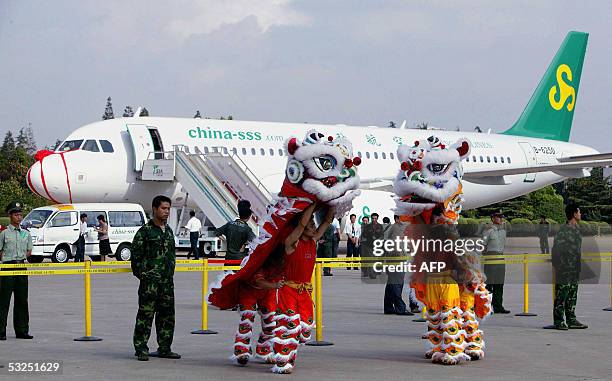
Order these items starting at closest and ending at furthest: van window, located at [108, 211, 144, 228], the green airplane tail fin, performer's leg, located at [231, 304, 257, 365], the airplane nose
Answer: performer's leg, located at [231, 304, 257, 365] < the airplane nose < van window, located at [108, 211, 144, 228] < the green airplane tail fin

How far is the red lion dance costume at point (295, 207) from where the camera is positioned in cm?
985

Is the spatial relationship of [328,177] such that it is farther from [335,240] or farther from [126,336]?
[335,240]

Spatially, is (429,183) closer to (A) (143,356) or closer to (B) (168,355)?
(B) (168,355)

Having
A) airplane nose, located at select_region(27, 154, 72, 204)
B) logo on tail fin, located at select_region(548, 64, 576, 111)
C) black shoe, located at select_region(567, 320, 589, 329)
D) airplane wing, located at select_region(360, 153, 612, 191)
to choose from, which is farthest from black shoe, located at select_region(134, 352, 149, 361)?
logo on tail fin, located at select_region(548, 64, 576, 111)

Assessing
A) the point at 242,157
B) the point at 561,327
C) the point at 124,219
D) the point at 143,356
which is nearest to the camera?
the point at 143,356

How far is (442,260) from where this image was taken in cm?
1070

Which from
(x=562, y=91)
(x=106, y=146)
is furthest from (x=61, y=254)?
(x=562, y=91)

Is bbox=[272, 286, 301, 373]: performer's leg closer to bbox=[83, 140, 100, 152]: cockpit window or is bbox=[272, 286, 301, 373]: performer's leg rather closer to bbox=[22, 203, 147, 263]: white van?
bbox=[22, 203, 147, 263]: white van

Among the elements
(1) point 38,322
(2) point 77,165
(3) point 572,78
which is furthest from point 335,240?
(3) point 572,78

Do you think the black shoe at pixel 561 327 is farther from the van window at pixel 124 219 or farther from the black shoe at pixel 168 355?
the van window at pixel 124 219

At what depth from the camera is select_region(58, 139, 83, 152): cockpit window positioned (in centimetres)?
2891

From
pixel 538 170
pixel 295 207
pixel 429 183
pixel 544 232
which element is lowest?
pixel 544 232

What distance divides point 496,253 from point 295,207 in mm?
7818

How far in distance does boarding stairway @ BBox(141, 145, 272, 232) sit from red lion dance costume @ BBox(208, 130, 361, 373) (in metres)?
17.8
